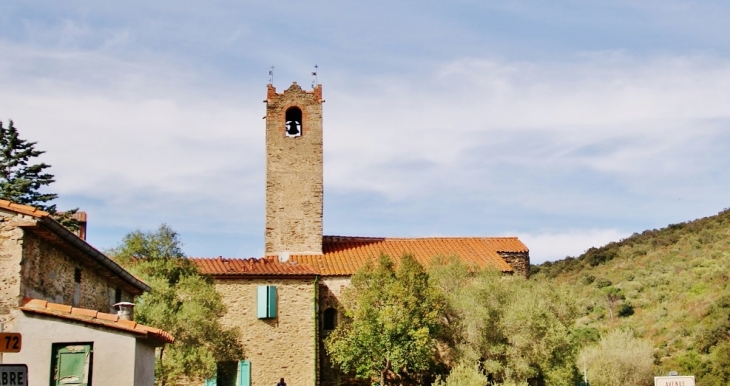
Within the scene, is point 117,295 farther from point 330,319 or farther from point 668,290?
point 668,290

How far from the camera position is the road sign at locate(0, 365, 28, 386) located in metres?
8.73

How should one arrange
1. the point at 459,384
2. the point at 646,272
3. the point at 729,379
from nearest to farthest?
the point at 459,384, the point at 729,379, the point at 646,272

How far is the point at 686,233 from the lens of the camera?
70.4m

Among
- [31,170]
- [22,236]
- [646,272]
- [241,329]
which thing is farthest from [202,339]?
[646,272]

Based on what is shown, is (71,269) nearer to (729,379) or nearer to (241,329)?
(241,329)

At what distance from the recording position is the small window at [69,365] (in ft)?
47.0

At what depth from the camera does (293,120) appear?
40.1m

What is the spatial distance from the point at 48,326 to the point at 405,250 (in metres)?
25.5

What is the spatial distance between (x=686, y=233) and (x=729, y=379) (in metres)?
35.8

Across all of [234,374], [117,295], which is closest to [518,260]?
[234,374]

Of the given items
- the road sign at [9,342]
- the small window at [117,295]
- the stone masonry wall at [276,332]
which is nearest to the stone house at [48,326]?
the road sign at [9,342]

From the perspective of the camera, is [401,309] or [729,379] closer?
[401,309]

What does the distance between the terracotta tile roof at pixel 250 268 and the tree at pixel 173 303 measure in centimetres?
554

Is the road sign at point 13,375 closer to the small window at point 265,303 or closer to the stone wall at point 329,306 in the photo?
the small window at point 265,303
